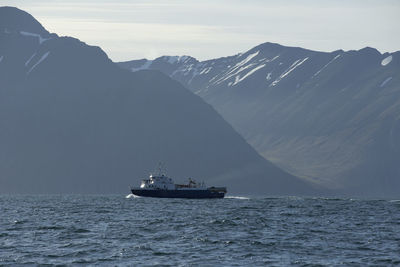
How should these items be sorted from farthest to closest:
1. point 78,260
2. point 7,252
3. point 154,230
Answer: point 154,230
point 7,252
point 78,260

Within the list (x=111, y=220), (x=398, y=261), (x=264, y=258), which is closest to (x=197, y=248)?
(x=264, y=258)

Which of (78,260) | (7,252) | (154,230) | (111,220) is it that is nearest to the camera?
(78,260)

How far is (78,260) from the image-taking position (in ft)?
216

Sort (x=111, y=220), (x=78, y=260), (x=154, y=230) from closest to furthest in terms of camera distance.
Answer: (x=78, y=260)
(x=154, y=230)
(x=111, y=220)

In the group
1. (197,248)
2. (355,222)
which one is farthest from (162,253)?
(355,222)

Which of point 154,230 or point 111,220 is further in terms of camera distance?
point 111,220

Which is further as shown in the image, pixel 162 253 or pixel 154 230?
pixel 154 230

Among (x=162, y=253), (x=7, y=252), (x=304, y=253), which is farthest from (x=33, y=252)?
(x=304, y=253)

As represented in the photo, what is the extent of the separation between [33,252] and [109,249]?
22.8 feet

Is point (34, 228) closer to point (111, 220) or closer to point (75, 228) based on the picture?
point (75, 228)

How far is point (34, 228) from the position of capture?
Answer: 313 feet

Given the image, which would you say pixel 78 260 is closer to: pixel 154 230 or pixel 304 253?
pixel 304 253

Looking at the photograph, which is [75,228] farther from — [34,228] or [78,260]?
[78,260]

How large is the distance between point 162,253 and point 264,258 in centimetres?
Result: 912
